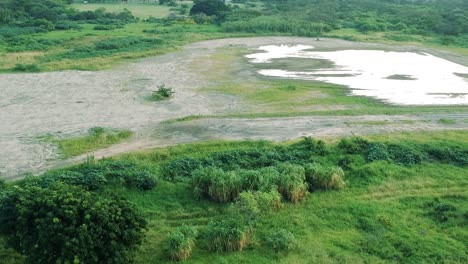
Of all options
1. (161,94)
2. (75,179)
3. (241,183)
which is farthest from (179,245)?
(161,94)

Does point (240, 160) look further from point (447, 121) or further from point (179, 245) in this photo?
point (447, 121)

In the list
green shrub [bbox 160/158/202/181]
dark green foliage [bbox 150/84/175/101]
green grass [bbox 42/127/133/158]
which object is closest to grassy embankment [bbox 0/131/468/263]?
green shrub [bbox 160/158/202/181]

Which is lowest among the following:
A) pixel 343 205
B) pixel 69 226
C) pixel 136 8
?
pixel 343 205

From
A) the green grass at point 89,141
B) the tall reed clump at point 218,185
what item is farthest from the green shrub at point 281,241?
the green grass at point 89,141

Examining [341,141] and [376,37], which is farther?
[376,37]

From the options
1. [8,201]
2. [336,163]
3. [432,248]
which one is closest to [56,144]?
[8,201]

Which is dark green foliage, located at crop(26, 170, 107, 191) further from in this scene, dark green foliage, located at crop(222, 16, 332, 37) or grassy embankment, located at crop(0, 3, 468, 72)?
dark green foliage, located at crop(222, 16, 332, 37)

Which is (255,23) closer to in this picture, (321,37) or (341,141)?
(321,37)
